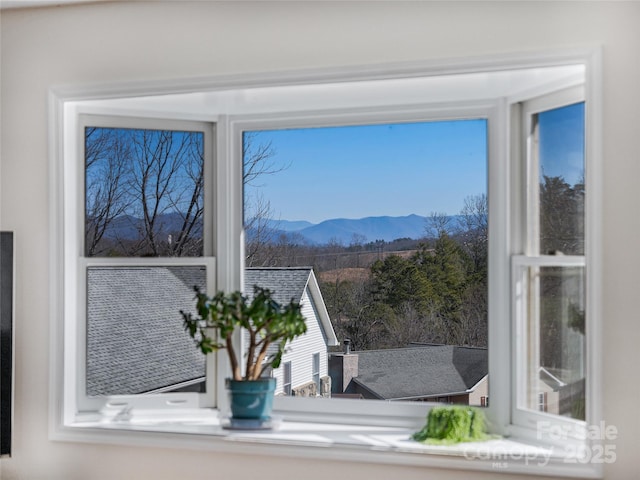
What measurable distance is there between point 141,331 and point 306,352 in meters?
0.73

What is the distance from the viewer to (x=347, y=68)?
285cm

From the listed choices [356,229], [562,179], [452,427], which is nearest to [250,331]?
[356,229]

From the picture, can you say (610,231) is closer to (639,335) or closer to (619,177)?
(619,177)

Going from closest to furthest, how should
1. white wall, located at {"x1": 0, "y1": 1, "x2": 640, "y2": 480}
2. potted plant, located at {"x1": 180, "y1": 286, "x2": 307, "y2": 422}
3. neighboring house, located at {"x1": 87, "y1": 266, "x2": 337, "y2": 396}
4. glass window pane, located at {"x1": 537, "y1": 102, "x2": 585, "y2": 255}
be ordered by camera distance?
white wall, located at {"x1": 0, "y1": 1, "x2": 640, "y2": 480} < glass window pane, located at {"x1": 537, "y1": 102, "x2": 585, "y2": 255} < potted plant, located at {"x1": 180, "y1": 286, "x2": 307, "y2": 422} < neighboring house, located at {"x1": 87, "y1": 266, "x2": 337, "y2": 396}

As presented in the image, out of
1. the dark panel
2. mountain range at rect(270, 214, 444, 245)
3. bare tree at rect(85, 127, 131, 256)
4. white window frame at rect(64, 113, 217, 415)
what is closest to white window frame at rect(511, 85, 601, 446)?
mountain range at rect(270, 214, 444, 245)

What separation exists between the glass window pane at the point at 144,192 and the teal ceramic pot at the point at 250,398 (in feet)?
2.14

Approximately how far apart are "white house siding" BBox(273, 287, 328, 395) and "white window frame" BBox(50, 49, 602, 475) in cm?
10

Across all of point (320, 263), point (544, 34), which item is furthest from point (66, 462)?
point (544, 34)

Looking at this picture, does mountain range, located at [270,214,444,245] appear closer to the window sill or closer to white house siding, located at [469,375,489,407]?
white house siding, located at [469,375,489,407]

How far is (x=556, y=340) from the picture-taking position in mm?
2805

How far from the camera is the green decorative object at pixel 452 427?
2.85 meters

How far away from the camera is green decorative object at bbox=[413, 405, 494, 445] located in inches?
112

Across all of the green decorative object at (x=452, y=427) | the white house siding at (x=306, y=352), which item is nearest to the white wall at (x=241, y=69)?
the green decorative object at (x=452, y=427)

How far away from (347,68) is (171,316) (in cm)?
133
